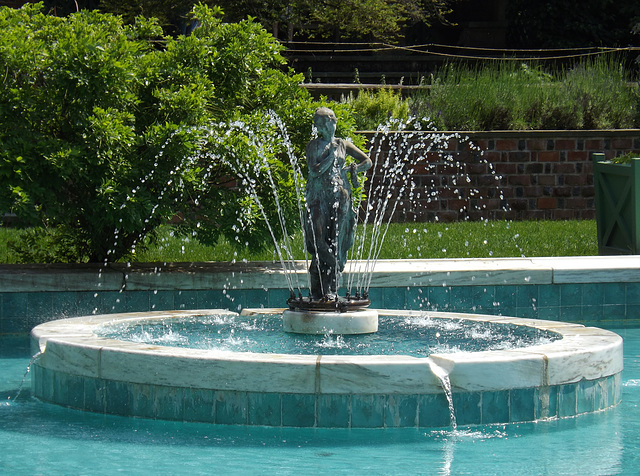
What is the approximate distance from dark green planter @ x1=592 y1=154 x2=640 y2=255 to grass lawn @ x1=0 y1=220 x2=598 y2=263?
55 cm

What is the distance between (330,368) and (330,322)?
1518 millimetres

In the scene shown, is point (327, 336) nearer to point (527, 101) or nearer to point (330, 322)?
point (330, 322)

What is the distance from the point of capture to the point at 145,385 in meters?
6.35

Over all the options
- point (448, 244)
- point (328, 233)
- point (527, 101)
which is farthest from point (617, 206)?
point (527, 101)

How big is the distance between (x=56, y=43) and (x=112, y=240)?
1955 millimetres

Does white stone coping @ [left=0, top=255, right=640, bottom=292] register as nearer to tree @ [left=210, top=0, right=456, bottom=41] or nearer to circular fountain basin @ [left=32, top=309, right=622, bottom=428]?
circular fountain basin @ [left=32, top=309, right=622, bottom=428]

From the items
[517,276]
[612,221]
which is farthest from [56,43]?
[612,221]

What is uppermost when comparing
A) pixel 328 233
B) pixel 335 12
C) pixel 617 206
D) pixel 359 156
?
pixel 335 12

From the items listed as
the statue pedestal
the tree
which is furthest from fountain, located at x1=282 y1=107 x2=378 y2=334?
the tree

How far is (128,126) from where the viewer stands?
30.3 ft

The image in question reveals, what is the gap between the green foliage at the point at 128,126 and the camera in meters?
8.96

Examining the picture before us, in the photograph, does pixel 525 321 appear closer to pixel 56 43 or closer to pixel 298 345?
pixel 298 345

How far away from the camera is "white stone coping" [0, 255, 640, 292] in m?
9.23

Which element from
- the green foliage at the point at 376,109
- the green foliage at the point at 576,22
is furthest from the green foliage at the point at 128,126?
the green foliage at the point at 576,22
